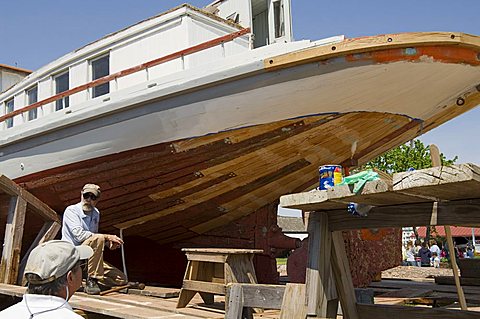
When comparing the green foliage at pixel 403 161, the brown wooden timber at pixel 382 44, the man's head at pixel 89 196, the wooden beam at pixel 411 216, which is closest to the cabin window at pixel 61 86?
the man's head at pixel 89 196

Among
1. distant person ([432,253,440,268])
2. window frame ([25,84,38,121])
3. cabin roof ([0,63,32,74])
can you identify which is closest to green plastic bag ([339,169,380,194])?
window frame ([25,84,38,121])

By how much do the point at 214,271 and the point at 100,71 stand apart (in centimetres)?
350

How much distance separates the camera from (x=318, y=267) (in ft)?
9.65

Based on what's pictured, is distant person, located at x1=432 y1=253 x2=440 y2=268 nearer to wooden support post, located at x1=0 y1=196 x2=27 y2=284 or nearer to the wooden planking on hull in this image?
the wooden planking on hull

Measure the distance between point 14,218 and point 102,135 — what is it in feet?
4.27

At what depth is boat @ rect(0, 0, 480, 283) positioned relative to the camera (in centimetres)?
503

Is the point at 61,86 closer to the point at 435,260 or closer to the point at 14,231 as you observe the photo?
the point at 14,231

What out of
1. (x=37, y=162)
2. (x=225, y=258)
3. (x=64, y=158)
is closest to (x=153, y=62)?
(x=64, y=158)

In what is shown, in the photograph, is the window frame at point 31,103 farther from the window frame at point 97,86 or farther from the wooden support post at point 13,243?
the wooden support post at point 13,243

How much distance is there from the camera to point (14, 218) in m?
6.10

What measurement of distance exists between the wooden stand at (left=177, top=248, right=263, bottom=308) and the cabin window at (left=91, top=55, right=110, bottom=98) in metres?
2.86

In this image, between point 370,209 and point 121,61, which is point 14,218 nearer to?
point 121,61

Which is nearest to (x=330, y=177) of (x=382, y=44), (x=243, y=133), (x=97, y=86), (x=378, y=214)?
(x=378, y=214)

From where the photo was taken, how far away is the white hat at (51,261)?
5.86ft
